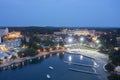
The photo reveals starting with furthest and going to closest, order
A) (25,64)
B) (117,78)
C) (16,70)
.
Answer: (25,64) → (16,70) → (117,78)

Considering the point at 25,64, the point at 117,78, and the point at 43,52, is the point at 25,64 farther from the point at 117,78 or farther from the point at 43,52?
the point at 117,78

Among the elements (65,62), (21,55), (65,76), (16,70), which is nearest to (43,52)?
(21,55)

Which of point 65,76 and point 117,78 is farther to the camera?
point 65,76

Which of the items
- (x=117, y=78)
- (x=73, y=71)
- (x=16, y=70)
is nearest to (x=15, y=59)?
(x=16, y=70)

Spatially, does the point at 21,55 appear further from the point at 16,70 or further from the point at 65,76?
the point at 65,76

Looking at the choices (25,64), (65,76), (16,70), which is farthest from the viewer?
(25,64)

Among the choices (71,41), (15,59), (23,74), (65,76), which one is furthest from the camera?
(71,41)

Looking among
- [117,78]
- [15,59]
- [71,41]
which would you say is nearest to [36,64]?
[15,59]

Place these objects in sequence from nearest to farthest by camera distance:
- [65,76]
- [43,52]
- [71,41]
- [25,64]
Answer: [65,76], [25,64], [43,52], [71,41]

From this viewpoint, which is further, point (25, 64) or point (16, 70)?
point (25, 64)
